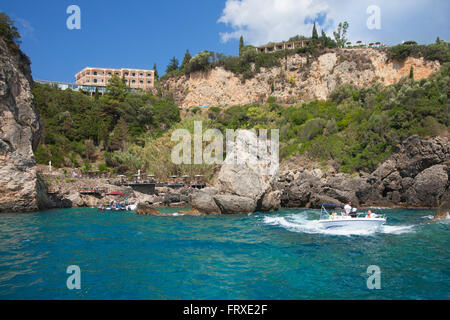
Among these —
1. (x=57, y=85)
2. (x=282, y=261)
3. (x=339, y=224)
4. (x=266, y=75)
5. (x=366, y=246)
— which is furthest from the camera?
(x=266, y=75)

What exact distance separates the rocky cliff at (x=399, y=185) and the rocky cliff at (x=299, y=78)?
39227mm

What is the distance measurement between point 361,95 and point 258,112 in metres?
20.1

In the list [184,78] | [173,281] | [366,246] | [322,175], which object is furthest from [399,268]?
[184,78]

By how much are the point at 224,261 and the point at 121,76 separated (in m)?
84.2

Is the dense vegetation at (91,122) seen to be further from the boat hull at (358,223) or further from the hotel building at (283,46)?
the boat hull at (358,223)

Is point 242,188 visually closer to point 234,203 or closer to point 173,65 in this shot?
point 234,203

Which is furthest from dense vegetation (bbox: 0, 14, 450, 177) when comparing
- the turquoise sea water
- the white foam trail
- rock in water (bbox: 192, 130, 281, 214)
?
the turquoise sea water

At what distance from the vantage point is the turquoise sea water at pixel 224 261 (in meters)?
8.73

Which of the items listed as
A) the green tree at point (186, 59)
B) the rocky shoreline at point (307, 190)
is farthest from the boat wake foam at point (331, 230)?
the green tree at point (186, 59)

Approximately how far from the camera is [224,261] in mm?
11703

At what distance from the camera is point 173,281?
956 cm

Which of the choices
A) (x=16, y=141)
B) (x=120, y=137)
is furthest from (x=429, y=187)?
(x=120, y=137)

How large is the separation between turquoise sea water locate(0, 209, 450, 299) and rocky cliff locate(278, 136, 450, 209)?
9.08 metres
